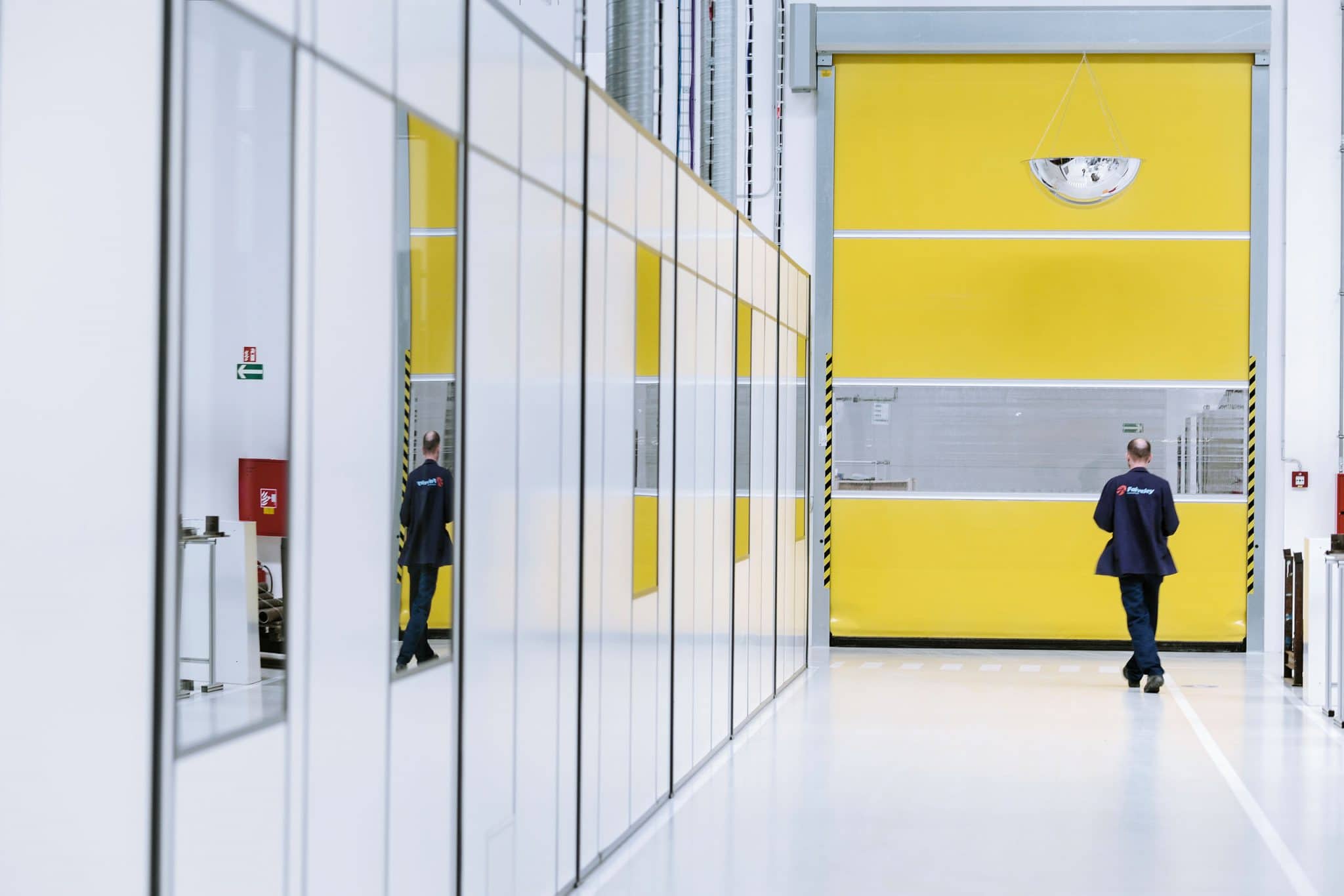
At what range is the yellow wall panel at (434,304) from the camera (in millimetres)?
3871

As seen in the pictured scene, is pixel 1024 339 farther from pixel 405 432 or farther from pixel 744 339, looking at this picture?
pixel 405 432

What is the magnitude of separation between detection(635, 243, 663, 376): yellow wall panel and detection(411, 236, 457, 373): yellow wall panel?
223 cm

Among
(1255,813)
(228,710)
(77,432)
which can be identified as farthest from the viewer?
(1255,813)

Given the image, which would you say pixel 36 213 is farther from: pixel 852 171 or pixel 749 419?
pixel 852 171

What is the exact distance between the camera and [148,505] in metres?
2.59

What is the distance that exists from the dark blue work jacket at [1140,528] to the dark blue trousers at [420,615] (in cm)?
773

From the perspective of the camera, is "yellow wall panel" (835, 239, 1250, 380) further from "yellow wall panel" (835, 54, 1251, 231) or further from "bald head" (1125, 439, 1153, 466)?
"bald head" (1125, 439, 1153, 466)

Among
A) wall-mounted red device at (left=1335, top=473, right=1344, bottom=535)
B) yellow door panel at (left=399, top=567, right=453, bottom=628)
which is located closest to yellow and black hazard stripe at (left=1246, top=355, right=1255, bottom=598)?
wall-mounted red device at (left=1335, top=473, right=1344, bottom=535)

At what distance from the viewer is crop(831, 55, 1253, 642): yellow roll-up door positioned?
1332cm

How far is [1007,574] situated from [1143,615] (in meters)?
2.61

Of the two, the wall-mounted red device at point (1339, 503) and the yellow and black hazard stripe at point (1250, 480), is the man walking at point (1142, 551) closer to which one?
the yellow and black hazard stripe at point (1250, 480)

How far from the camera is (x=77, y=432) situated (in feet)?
8.20

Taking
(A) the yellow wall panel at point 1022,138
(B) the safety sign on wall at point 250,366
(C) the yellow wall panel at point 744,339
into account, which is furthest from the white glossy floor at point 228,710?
(A) the yellow wall panel at point 1022,138

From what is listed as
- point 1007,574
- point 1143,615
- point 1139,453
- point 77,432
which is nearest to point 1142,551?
point 1143,615
